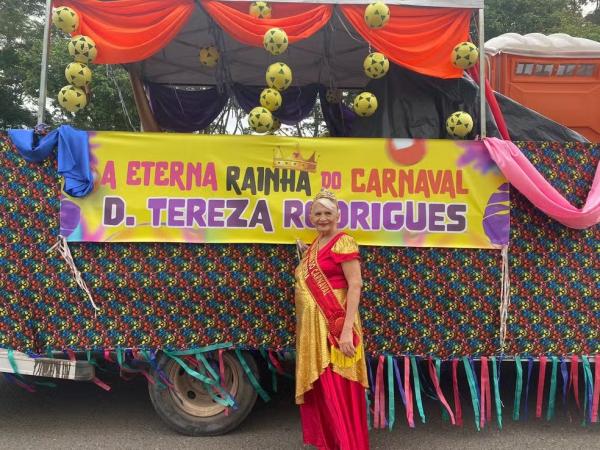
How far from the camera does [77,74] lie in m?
3.23

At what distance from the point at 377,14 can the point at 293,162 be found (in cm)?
111

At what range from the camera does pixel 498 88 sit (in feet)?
13.8

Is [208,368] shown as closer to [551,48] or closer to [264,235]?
[264,235]

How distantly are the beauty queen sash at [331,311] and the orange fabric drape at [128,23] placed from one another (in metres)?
1.90

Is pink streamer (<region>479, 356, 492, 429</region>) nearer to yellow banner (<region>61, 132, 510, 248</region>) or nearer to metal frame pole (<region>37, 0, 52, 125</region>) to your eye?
yellow banner (<region>61, 132, 510, 248</region>)

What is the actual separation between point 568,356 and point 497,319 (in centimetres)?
56

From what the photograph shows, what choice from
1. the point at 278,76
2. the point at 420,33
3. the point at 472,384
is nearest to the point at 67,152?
the point at 278,76

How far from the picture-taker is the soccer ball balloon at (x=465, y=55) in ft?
10.6

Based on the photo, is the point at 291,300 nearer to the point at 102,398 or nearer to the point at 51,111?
the point at 102,398

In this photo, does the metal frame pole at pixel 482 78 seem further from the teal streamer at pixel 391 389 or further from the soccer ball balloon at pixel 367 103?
the teal streamer at pixel 391 389

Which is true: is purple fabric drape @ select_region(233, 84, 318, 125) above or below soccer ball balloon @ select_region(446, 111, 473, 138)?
above

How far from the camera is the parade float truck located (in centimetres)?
318

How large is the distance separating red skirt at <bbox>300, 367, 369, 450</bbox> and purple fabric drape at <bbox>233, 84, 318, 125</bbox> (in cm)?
384

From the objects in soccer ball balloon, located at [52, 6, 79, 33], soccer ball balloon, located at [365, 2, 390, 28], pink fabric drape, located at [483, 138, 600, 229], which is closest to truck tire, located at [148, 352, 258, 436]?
pink fabric drape, located at [483, 138, 600, 229]
